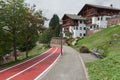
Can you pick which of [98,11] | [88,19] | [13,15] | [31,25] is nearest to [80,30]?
[88,19]

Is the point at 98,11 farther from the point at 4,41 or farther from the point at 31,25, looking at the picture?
the point at 4,41

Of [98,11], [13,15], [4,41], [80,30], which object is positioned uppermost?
[98,11]

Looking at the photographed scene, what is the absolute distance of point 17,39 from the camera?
41.0 m

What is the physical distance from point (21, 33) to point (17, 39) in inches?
47.3

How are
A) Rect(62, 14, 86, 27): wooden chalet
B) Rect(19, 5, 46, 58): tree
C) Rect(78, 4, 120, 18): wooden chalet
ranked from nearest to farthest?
Rect(19, 5, 46, 58): tree → Rect(78, 4, 120, 18): wooden chalet → Rect(62, 14, 86, 27): wooden chalet

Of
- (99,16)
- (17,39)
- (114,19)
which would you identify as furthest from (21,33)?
(99,16)

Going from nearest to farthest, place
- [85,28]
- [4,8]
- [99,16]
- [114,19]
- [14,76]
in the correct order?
[14,76] → [4,8] → [114,19] → [99,16] → [85,28]

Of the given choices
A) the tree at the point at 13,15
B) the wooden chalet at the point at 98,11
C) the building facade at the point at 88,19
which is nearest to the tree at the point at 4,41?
the tree at the point at 13,15

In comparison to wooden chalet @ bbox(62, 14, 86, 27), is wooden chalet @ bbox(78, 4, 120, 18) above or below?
above

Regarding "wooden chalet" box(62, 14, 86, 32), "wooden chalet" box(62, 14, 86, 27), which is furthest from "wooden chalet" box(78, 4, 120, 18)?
"wooden chalet" box(62, 14, 86, 27)

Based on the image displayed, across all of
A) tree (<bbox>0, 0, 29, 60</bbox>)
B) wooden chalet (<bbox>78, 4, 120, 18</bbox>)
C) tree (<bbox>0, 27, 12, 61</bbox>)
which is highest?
wooden chalet (<bbox>78, 4, 120, 18</bbox>)

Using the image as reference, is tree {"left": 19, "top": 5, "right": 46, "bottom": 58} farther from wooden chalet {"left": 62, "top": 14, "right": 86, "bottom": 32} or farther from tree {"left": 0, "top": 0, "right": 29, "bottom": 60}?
wooden chalet {"left": 62, "top": 14, "right": 86, "bottom": 32}

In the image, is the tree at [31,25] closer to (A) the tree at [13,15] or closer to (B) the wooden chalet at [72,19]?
(A) the tree at [13,15]

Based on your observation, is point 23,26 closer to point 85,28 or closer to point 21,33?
point 21,33
